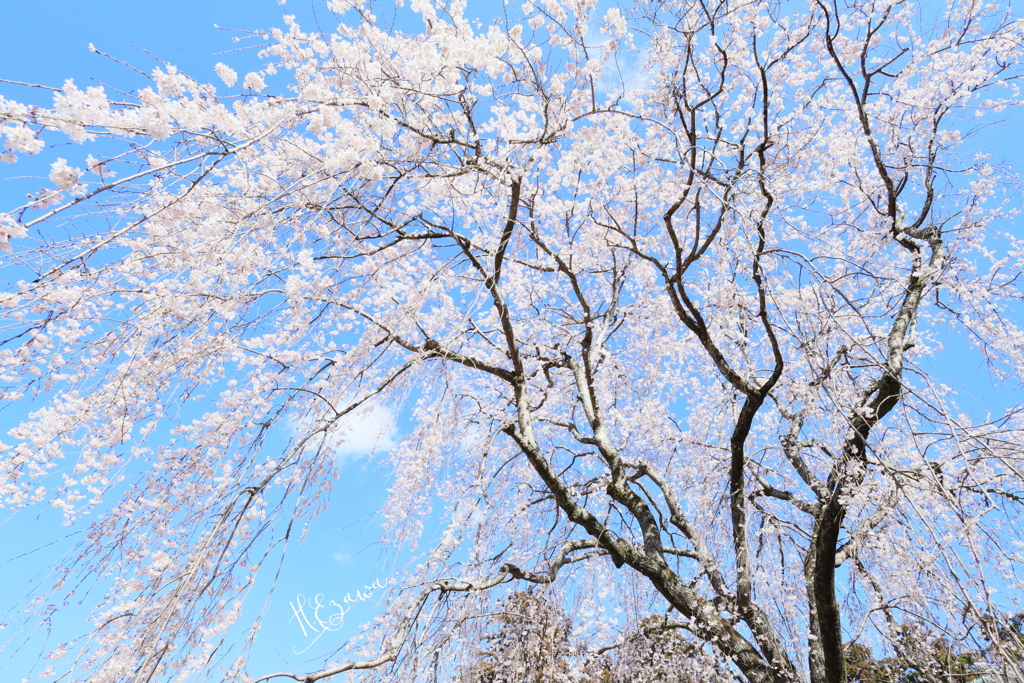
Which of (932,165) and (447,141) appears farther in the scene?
(932,165)

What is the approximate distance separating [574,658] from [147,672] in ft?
13.1

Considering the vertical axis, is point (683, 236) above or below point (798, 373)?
above

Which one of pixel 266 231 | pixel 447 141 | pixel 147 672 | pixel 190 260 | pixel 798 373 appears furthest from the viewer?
pixel 798 373

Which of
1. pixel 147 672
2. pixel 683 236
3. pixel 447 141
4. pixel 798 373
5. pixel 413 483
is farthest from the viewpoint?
pixel 683 236

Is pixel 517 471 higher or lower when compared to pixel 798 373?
lower

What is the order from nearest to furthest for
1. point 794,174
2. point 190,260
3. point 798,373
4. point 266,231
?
point 190,260 < point 266,231 < point 794,174 < point 798,373

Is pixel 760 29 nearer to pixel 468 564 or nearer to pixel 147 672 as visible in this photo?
pixel 468 564

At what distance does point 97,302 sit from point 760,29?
4736mm

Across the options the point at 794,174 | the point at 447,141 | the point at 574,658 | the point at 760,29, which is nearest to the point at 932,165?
the point at 794,174

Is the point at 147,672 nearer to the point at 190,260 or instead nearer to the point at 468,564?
Result: the point at 190,260

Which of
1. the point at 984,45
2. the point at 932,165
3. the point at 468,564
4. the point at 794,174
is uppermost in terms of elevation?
the point at 984,45

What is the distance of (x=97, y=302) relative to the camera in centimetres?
258

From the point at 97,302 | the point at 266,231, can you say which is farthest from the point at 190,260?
the point at 97,302

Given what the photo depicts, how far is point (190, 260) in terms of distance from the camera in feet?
6.68
